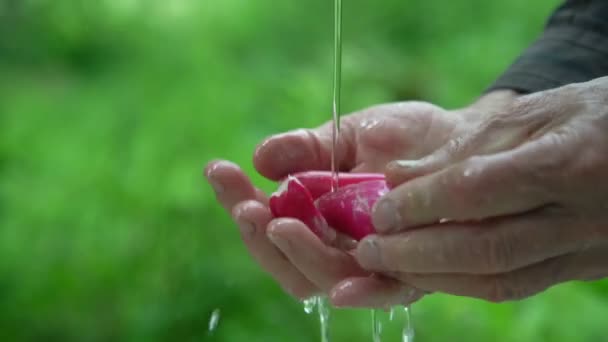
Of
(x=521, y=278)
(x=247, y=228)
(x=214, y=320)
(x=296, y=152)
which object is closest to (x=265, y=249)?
(x=247, y=228)

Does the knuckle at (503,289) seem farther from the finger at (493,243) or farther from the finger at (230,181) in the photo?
the finger at (230,181)

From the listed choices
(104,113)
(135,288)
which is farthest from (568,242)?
(104,113)

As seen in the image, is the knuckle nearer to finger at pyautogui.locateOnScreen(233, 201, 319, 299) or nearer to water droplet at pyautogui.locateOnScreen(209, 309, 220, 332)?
finger at pyautogui.locateOnScreen(233, 201, 319, 299)

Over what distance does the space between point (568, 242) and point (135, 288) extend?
2.37 ft

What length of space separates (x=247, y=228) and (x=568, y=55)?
0.41 m

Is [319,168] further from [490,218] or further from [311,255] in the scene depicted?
[490,218]

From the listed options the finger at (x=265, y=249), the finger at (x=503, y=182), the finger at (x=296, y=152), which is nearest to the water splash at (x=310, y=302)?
the finger at (x=265, y=249)

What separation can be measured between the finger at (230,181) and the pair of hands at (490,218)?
40 mm

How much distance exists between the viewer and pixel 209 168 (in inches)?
29.4

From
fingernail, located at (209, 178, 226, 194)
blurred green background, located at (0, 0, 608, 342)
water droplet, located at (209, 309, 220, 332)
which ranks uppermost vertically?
fingernail, located at (209, 178, 226, 194)

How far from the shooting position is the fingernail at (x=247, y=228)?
710mm

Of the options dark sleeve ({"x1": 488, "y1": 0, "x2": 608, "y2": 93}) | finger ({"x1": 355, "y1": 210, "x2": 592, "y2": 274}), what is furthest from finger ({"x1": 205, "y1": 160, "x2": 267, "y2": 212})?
dark sleeve ({"x1": 488, "y1": 0, "x2": 608, "y2": 93})

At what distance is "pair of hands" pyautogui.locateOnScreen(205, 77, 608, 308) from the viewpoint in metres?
0.53

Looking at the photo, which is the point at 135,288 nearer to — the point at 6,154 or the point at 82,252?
the point at 82,252
